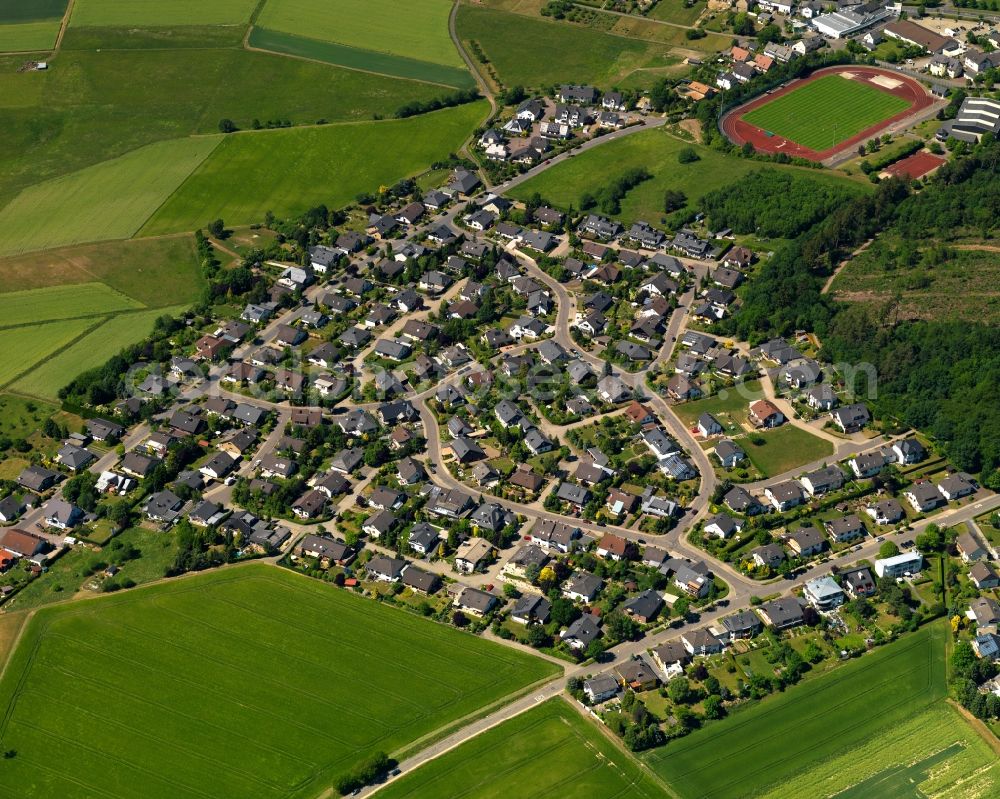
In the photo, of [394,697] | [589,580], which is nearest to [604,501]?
[589,580]

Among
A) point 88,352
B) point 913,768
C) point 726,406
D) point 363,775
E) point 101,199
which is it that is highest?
point 101,199

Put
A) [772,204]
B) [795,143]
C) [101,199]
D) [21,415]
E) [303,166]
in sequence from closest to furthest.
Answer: [21,415]
[772,204]
[101,199]
[795,143]
[303,166]

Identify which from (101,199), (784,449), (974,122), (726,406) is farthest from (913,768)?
(101,199)

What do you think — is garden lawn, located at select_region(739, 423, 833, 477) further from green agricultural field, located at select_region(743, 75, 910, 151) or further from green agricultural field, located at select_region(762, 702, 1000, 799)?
green agricultural field, located at select_region(743, 75, 910, 151)

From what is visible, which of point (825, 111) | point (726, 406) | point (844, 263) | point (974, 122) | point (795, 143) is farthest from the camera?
point (825, 111)

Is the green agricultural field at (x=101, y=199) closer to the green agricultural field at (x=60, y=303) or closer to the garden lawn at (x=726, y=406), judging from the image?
the green agricultural field at (x=60, y=303)

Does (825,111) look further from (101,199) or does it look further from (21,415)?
(21,415)
